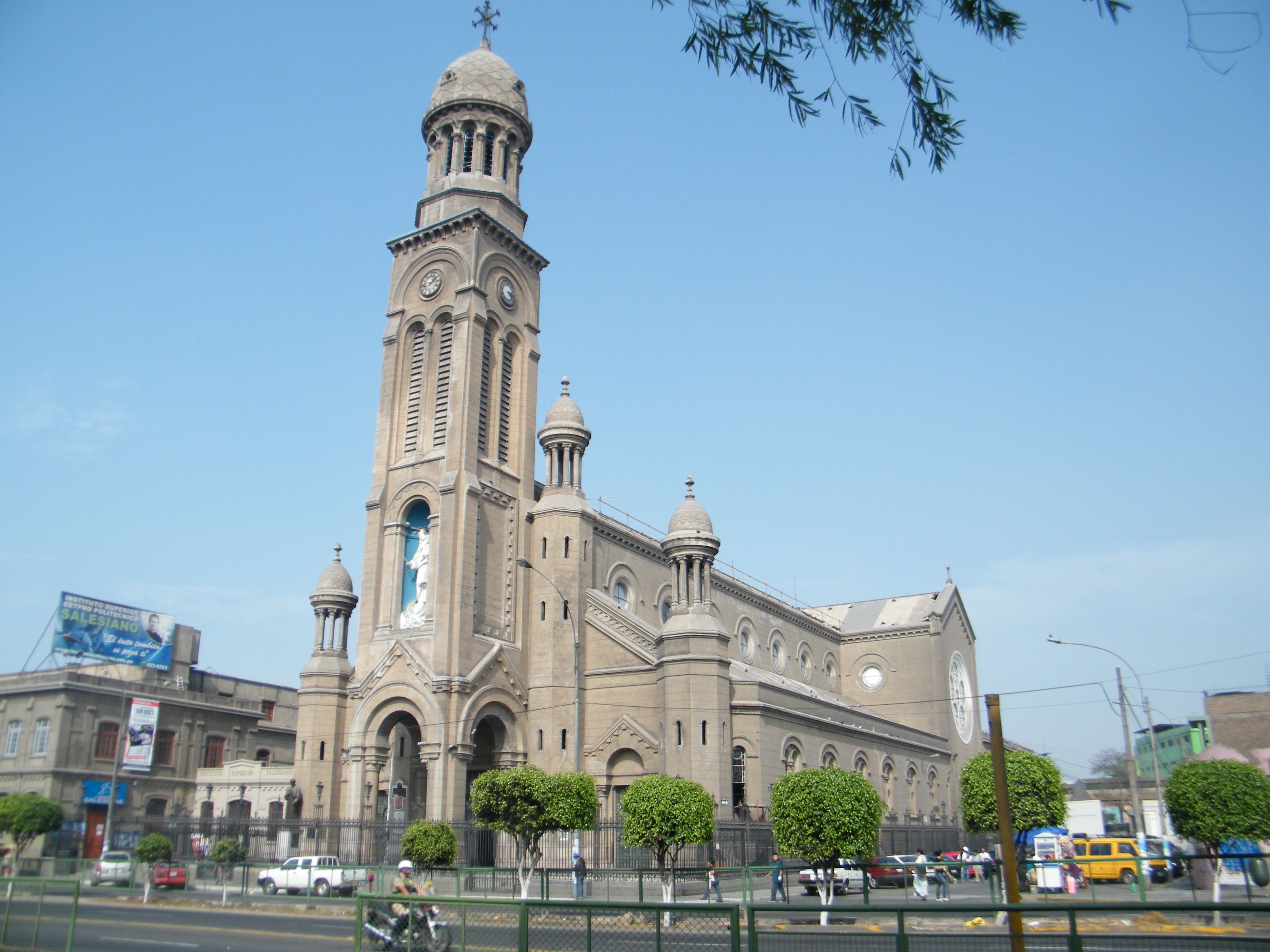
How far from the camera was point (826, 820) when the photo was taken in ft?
86.4

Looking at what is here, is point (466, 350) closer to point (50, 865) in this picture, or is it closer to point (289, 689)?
point (50, 865)

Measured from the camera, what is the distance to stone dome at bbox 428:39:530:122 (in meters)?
45.9

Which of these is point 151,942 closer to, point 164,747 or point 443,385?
point 443,385

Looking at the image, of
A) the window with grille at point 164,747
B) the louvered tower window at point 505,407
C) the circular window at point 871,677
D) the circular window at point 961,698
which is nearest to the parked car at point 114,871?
the window with grille at point 164,747

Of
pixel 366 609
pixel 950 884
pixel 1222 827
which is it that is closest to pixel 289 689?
pixel 366 609

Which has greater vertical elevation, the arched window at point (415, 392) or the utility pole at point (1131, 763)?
the arched window at point (415, 392)

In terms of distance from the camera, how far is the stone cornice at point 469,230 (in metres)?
43.2

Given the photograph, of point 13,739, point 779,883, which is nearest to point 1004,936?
point 779,883

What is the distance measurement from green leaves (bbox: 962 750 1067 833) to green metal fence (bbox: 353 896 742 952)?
83.1ft

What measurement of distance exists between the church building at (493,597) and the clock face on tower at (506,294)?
8cm

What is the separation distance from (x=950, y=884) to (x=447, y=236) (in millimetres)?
32123

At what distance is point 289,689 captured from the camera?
6794 centimetres

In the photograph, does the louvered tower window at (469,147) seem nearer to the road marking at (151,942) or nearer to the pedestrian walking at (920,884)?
the pedestrian walking at (920,884)

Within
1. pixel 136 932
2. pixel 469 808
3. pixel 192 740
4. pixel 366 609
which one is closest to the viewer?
pixel 136 932
